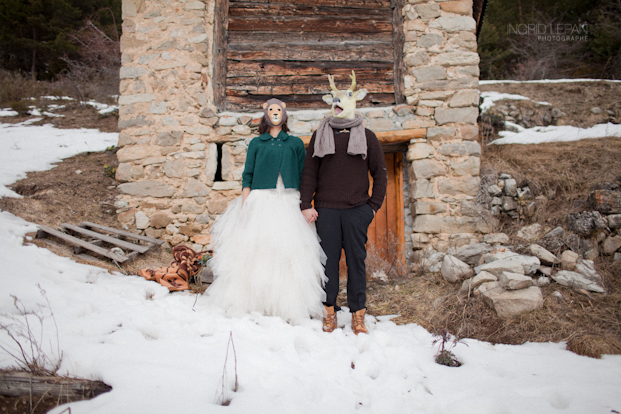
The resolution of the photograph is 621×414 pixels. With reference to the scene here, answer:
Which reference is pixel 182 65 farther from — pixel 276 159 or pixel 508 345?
pixel 508 345

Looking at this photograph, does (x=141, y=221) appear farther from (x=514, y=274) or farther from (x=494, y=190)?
(x=494, y=190)

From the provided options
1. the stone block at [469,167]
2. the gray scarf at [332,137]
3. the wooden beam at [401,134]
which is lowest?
the stone block at [469,167]

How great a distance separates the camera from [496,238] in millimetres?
3697

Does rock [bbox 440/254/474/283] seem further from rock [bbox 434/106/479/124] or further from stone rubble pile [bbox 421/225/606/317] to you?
rock [bbox 434/106/479/124]

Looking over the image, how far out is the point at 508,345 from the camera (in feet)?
7.12

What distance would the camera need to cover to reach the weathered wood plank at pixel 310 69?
4.30 m

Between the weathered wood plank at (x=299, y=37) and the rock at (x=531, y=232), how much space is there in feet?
9.86

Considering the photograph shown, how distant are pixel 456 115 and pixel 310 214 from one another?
2.74m

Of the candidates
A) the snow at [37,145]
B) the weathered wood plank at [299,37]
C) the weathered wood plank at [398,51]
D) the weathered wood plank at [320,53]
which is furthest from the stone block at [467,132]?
the snow at [37,145]

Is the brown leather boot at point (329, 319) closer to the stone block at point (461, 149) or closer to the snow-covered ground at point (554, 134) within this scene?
the stone block at point (461, 149)

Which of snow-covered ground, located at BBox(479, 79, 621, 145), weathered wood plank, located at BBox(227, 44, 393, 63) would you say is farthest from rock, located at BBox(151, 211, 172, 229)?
snow-covered ground, located at BBox(479, 79, 621, 145)

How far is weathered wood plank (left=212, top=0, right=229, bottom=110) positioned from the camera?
423cm

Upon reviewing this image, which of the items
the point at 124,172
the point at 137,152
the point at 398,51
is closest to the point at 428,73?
the point at 398,51

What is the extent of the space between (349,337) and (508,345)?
110 centimetres
